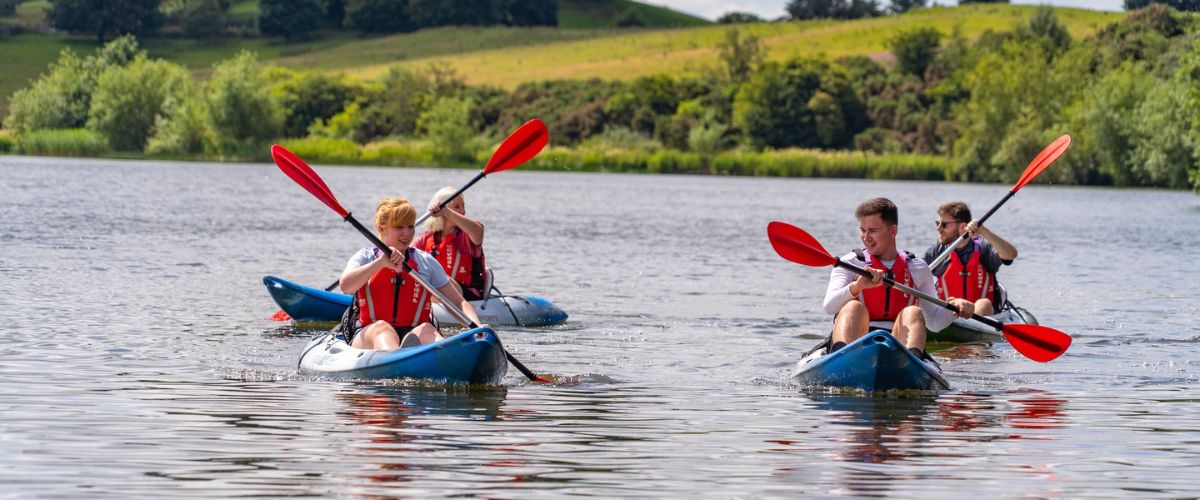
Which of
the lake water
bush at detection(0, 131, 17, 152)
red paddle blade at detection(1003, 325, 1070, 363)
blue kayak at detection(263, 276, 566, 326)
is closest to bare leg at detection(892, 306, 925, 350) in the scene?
the lake water

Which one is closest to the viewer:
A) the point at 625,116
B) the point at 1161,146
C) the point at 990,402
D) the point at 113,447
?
the point at 113,447

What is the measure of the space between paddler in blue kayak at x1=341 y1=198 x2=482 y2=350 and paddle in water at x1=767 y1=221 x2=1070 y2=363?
80.4 inches

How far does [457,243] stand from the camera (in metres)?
14.4

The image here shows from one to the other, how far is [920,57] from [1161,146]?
40.1 metres

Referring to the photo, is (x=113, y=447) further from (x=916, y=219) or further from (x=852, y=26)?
(x=852, y=26)

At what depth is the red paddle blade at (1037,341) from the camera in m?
11.9

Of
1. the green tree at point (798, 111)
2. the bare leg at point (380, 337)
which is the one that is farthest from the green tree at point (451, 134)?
the bare leg at point (380, 337)

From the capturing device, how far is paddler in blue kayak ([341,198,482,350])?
34.1 ft

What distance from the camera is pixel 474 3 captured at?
138m

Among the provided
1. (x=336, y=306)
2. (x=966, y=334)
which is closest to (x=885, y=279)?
(x=966, y=334)

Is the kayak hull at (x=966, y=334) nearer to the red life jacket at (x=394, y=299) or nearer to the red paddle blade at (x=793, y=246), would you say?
the red paddle blade at (x=793, y=246)

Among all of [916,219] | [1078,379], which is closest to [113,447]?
[1078,379]

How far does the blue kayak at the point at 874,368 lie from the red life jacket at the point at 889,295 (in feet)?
1.21

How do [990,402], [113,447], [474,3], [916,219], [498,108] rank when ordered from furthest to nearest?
[474,3] < [498,108] < [916,219] < [990,402] < [113,447]
